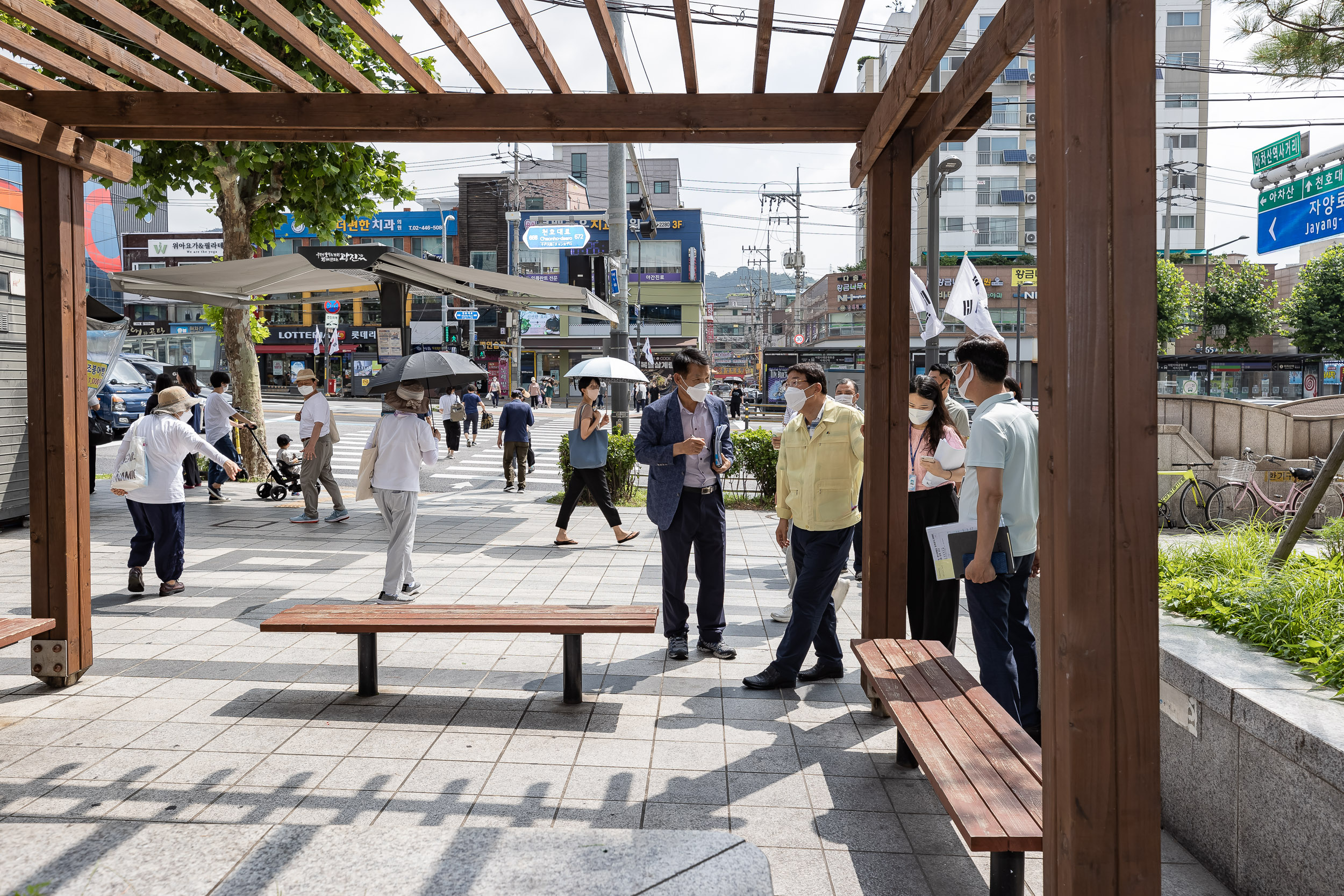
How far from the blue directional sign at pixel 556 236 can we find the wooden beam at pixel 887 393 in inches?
1591

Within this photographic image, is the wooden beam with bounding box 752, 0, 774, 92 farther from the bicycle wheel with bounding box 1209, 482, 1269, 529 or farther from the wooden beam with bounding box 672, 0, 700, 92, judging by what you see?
the bicycle wheel with bounding box 1209, 482, 1269, 529

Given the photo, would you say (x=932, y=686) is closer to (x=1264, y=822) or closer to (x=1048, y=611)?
(x=1264, y=822)

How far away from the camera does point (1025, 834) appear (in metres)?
2.42

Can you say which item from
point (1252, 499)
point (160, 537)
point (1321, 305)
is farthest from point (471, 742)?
point (1321, 305)

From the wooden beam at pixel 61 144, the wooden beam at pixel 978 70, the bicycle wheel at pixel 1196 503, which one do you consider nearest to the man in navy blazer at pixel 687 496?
the wooden beam at pixel 978 70

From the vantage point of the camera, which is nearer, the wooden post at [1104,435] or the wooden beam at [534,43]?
the wooden post at [1104,435]

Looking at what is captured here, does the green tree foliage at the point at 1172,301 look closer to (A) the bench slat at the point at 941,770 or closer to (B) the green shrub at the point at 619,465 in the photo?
(B) the green shrub at the point at 619,465

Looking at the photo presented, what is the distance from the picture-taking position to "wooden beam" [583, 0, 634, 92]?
12.6ft

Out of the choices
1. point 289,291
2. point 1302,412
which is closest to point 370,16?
point 289,291

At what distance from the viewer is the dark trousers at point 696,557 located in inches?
225

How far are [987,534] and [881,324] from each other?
1.19m

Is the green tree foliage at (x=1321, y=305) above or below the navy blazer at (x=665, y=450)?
above

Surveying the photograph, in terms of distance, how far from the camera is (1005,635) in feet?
13.2

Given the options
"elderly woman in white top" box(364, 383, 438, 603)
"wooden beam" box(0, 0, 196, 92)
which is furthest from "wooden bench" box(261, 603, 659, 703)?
"wooden beam" box(0, 0, 196, 92)
